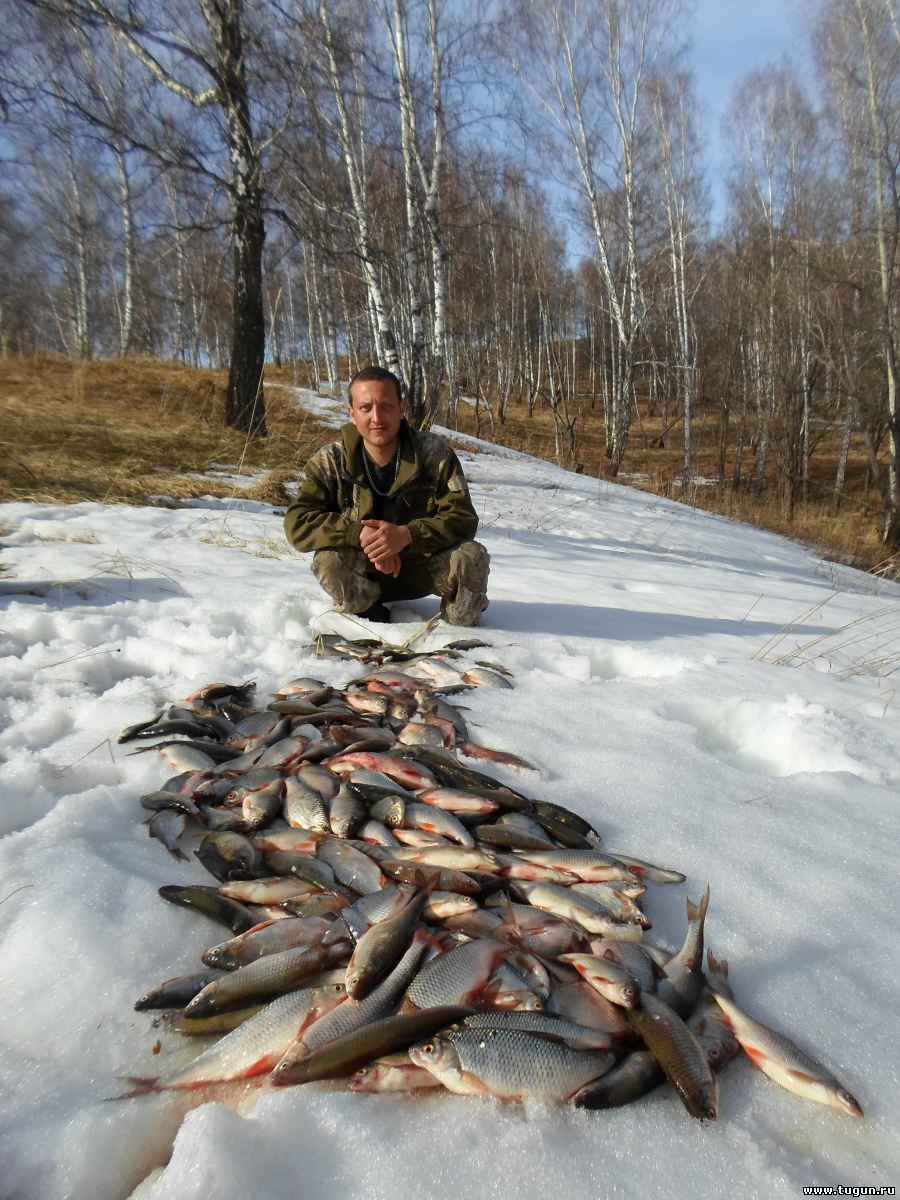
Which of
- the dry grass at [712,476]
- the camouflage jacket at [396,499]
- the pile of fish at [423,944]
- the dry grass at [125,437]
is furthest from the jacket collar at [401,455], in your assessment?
the dry grass at [712,476]

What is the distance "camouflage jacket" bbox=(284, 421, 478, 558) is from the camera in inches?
147

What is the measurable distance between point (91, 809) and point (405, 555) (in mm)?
2423

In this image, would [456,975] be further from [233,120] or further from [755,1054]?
[233,120]

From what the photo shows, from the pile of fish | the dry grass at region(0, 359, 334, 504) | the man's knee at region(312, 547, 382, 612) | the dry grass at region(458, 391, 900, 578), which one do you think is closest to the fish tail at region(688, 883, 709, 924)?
the pile of fish

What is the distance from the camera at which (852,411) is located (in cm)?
1992

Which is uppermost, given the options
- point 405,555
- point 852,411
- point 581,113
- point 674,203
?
point 581,113

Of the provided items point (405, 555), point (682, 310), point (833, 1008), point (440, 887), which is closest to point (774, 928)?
point (833, 1008)

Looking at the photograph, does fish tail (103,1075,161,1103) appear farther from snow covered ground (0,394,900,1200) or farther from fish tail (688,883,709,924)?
fish tail (688,883,709,924)

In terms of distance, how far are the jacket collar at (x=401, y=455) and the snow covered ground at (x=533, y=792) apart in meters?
0.84

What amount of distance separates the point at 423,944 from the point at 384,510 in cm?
286

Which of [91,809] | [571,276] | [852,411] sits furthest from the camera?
[571,276]

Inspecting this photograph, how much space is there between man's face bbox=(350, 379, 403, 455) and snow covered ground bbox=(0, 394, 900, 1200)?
1.06m

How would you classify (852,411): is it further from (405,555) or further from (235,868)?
(235,868)

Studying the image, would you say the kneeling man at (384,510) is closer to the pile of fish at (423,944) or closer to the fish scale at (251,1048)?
the pile of fish at (423,944)
